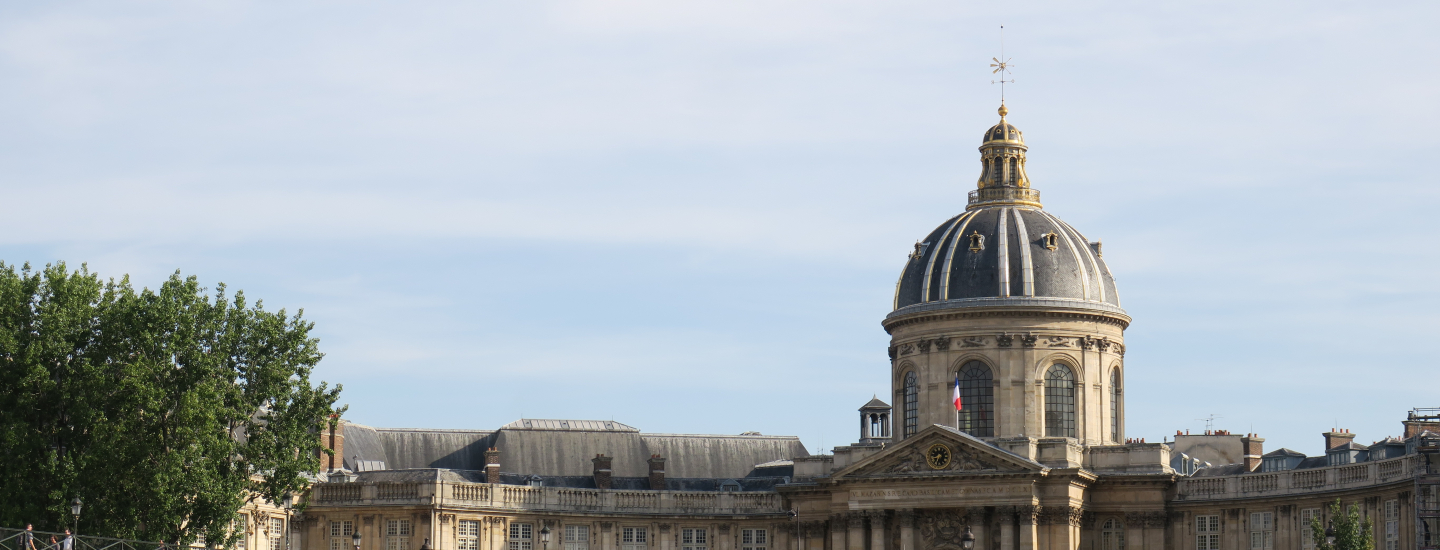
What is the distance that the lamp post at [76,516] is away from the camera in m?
67.2

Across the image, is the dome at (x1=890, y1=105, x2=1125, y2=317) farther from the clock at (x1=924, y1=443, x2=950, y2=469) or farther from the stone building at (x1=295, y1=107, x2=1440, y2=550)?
the clock at (x1=924, y1=443, x2=950, y2=469)

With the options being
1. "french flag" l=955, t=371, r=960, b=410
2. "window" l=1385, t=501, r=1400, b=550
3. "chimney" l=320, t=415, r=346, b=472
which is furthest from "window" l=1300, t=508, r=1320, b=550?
"chimney" l=320, t=415, r=346, b=472

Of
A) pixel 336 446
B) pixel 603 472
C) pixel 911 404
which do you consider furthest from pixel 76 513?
pixel 911 404

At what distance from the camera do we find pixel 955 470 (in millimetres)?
90438

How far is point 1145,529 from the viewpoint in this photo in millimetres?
91688

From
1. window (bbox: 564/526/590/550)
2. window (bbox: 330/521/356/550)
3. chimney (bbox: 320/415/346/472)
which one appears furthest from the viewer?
chimney (bbox: 320/415/346/472)

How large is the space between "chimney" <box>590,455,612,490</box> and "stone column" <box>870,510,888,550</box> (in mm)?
12786

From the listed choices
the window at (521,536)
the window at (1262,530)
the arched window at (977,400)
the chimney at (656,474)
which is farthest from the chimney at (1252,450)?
the window at (521,536)

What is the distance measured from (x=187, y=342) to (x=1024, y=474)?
31.3 meters

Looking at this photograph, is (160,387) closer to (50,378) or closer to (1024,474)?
(50,378)

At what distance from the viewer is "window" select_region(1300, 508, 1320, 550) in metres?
86.0

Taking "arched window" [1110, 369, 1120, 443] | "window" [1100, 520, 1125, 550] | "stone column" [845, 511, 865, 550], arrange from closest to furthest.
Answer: "stone column" [845, 511, 865, 550], "window" [1100, 520, 1125, 550], "arched window" [1110, 369, 1120, 443]

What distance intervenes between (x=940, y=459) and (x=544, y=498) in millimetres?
16278

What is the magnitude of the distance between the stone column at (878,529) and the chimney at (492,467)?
614 inches
